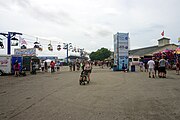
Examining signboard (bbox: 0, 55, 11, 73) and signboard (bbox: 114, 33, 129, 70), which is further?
signboard (bbox: 114, 33, 129, 70)

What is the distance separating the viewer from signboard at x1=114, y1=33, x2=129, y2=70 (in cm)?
2388

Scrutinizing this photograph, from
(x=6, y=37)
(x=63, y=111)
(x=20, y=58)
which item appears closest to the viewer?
(x=63, y=111)

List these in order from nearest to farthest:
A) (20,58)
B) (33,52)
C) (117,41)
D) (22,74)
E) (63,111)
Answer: (63,111)
(22,74)
(20,58)
(117,41)
(33,52)

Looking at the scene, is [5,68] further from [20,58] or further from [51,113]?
[51,113]

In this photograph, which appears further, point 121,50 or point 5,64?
point 121,50

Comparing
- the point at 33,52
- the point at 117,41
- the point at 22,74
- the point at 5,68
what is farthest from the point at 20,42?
the point at 117,41

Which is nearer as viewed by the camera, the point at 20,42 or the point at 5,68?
the point at 5,68

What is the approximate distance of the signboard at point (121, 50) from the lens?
78.3 feet

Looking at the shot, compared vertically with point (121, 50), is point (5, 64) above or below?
below

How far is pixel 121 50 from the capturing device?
23969 mm

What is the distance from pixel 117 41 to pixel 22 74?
14229 millimetres

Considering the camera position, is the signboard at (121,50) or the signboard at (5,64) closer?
the signboard at (5,64)

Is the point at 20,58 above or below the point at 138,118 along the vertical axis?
above

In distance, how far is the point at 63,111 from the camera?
15.7 ft
